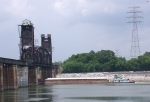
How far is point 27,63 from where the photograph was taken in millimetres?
133250

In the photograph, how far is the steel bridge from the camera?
362 ft

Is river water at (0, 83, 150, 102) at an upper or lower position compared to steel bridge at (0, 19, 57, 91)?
lower

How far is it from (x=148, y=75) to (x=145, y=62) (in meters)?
30.2

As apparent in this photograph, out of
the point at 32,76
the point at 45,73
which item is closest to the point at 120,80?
the point at 32,76

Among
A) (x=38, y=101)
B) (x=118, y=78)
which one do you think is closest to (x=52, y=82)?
(x=118, y=78)

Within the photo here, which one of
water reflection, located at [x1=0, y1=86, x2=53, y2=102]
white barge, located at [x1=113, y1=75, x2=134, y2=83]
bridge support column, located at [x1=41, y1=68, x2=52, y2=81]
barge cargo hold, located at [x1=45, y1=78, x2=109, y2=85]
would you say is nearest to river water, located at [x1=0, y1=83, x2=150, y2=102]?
water reflection, located at [x1=0, y1=86, x2=53, y2=102]

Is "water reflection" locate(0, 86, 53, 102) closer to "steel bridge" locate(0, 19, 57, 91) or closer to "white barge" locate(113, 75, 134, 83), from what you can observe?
"steel bridge" locate(0, 19, 57, 91)

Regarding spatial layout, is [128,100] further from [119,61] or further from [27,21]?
[119,61]

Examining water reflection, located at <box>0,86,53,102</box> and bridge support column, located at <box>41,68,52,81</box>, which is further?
bridge support column, located at <box>41,68,52,81</box>

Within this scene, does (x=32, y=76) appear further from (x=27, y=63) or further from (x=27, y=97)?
(x=27, y=97)

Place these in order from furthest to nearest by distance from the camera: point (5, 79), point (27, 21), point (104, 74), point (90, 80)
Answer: point (104, 74) < point (90, 80) < point (27, 21) < point (5, 79)

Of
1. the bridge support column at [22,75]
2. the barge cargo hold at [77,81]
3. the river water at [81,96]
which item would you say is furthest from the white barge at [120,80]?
the river water at [81,96]

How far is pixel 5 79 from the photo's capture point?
10862 centimetres

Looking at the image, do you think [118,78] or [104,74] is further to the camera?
[104,74]
